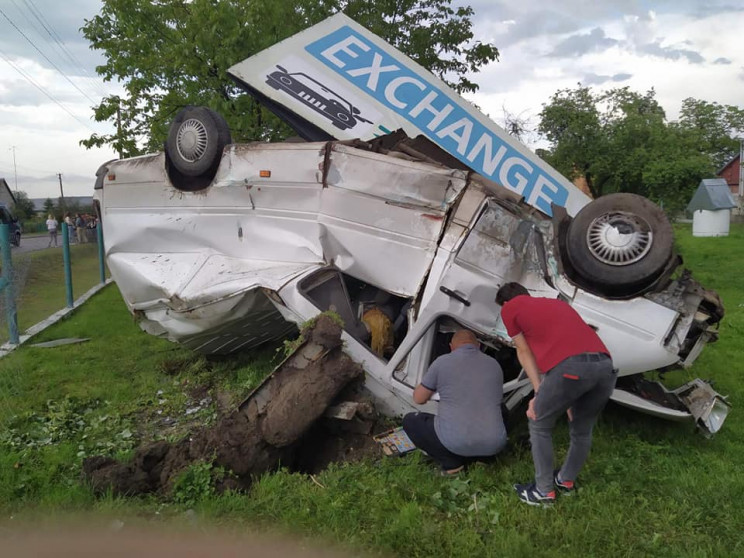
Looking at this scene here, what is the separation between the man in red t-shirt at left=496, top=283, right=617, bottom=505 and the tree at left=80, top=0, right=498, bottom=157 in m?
7.27

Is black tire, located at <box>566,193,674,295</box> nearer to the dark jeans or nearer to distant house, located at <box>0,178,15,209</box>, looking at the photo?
the dark jeans

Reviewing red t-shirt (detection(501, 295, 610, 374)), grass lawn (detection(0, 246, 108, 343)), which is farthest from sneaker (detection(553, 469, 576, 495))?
grass lawn (detection(0, 246, 108, 343))

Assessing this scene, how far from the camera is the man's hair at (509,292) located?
3443 millimetres

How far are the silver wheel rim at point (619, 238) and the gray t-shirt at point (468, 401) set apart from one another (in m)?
1.00

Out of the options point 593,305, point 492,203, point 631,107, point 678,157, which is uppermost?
point 631,107

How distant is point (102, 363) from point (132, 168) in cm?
227

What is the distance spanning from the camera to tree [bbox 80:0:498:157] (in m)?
9.22

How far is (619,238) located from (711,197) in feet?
71.3

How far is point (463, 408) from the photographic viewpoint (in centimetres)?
340

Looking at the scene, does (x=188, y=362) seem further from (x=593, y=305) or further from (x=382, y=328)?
(x=593, y=305)

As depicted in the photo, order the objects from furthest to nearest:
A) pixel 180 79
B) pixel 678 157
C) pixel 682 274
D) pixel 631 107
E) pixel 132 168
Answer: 1. pixel 631 107
2. pixel 678 157
3. pixel 180 79
4. pixel 132 168
5. pixel 682 274

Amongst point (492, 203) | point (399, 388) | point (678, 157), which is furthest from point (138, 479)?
point (678, 157)

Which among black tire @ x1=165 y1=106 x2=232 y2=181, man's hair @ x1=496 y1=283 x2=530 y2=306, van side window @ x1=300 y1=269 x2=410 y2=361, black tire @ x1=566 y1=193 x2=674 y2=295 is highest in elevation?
black tire @ x1=165 y1=106 x2=232 y2=181

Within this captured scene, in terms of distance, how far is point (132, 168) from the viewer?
507cm
